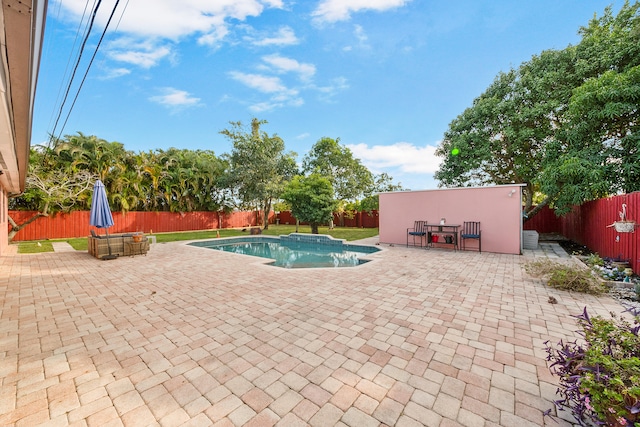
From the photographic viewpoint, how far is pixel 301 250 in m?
11.4

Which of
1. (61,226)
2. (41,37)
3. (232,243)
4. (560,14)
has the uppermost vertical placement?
(560,14)

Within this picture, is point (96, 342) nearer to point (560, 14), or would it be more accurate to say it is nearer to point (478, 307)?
point (478, 307)

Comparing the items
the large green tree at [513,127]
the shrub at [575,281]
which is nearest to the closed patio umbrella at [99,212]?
the shrub at [575,281]

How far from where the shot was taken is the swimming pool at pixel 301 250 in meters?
8.49

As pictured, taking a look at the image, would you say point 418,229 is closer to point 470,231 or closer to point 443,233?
point 443,233

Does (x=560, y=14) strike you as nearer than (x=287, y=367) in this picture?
No

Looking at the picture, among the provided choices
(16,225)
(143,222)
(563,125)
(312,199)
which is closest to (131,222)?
(143,222)

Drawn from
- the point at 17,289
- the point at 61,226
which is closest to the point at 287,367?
the point at 17,289

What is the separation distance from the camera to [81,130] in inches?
609

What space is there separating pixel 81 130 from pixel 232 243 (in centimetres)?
1160

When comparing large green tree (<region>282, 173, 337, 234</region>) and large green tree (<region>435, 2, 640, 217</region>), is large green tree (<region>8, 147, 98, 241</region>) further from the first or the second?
large green tree (<region>435, 2, 640, 217</region>)

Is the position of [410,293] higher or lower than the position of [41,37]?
lower

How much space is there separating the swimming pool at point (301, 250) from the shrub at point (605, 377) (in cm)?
620

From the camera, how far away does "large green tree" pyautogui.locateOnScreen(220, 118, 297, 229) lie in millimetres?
19125
